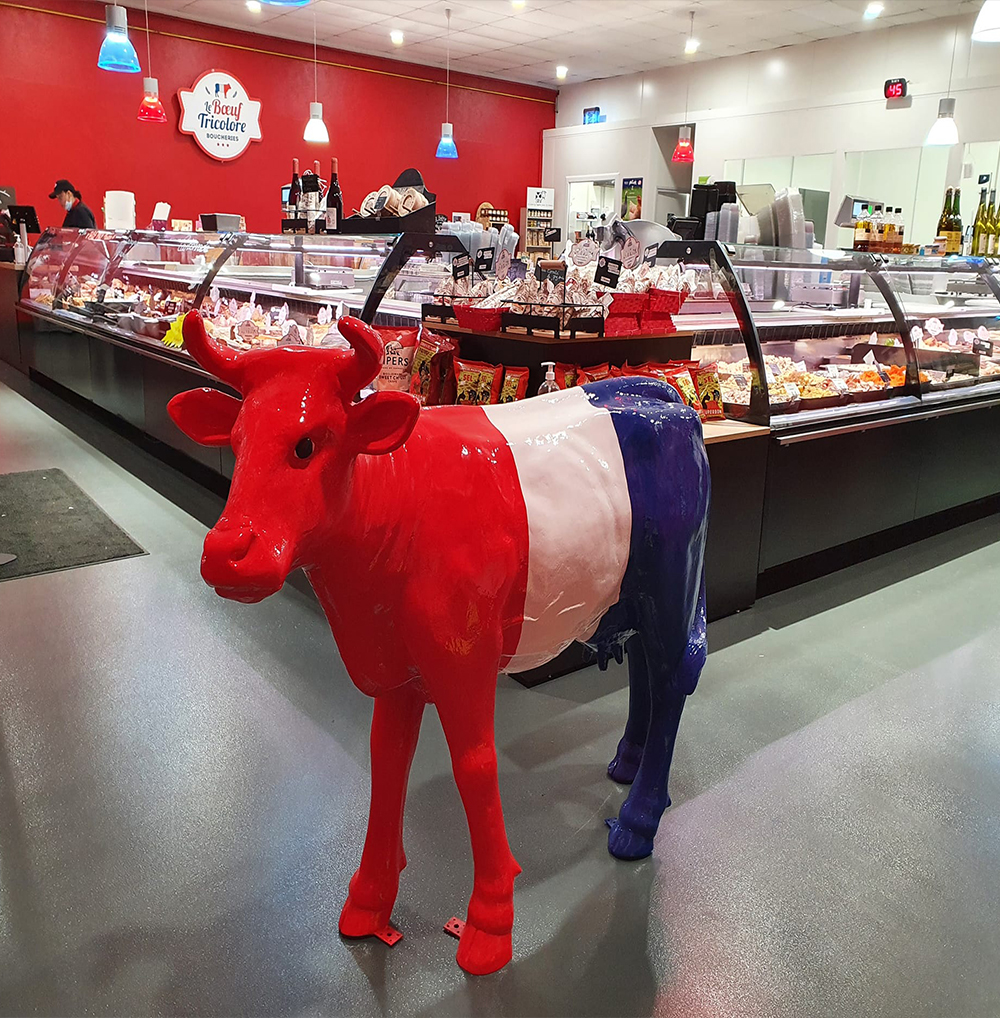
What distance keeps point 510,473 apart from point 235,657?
76.0 inches

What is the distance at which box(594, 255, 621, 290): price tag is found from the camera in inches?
127

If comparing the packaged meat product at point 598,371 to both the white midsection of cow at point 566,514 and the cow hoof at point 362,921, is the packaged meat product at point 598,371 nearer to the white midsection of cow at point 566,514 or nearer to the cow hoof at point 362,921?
the white midsection of cow at point 566,514

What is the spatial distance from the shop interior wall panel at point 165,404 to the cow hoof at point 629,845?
325cm

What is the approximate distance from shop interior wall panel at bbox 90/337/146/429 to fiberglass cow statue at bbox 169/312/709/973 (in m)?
4.49

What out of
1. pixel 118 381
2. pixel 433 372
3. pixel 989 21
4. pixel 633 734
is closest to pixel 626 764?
pixel 633 734

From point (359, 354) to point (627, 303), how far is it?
2183 millimetres

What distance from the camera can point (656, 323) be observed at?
338cm

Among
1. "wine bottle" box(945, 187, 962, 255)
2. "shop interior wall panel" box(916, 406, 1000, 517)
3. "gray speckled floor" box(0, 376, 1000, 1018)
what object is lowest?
"gray speckled floor" box(0, 376, 1000, 1018)

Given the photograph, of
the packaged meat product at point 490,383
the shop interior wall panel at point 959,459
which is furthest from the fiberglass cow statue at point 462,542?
the shop interior wall panel at point 959,459

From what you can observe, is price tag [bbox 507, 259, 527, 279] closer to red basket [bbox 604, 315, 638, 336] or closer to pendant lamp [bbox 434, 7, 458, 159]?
red basket [bbox 604, 315, 638, 336]

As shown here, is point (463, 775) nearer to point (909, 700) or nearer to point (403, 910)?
point (403, 910)

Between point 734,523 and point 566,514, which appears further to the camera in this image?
point 734,523

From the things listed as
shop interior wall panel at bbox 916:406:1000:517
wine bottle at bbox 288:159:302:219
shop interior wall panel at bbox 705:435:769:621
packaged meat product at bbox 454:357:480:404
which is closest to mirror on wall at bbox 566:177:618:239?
wine bottle at bbox 288:159:302:219

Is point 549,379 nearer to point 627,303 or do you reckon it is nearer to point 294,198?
point 627,303
